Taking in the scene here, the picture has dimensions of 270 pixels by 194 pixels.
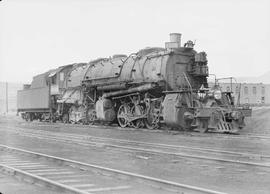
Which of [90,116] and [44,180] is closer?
[44,180]

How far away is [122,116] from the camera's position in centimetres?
2145

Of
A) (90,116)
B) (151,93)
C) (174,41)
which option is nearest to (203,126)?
(151,93)

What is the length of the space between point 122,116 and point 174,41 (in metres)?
4.63

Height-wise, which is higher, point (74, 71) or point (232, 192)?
point (74, 71)

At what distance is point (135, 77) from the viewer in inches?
798

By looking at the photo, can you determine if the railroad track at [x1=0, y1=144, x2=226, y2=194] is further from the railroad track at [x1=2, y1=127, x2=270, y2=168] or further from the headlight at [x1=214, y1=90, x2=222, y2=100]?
the headlight at [x1=214, y1=90, x2=222, y2=100]

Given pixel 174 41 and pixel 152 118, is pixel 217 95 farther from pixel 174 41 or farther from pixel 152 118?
pixel 174 41

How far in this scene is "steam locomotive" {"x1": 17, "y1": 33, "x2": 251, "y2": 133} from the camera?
57.0ft

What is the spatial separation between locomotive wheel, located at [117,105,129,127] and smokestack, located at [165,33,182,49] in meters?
3.81

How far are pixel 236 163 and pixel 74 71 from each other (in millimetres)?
18983

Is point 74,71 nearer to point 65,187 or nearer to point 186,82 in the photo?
point 186,82

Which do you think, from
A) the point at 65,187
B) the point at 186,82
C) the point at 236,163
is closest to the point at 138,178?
the point at 65,187

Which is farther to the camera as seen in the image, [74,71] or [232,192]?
[74,71]

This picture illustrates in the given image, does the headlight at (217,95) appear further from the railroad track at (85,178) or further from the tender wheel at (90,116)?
the railroad track at (85,178)
